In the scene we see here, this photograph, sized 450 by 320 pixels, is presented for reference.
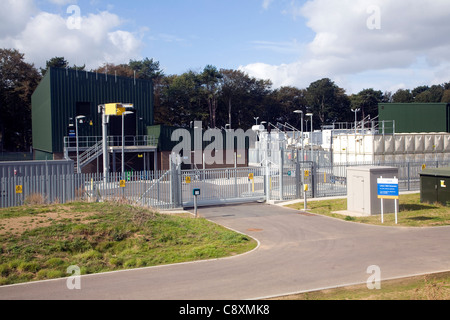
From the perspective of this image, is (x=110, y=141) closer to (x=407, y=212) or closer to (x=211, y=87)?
(x=407, y=212)

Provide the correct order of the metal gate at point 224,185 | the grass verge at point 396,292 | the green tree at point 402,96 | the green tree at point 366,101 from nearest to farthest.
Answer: the grass verge at point 396,292
the metal gate at point 224,185
the green tree at point 366,101
the green tree at point 402,96

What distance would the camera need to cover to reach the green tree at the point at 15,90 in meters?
66.2

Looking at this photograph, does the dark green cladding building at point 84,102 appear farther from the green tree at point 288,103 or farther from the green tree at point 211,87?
the green tree at point 288,103

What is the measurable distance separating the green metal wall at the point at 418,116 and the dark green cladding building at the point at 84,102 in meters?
25.7

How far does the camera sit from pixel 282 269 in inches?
433

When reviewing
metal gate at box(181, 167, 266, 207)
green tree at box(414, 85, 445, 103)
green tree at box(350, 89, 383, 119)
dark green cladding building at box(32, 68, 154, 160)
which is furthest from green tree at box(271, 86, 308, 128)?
metal gate at box(181, 167, 266, 207)

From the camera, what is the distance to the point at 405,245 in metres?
13.5

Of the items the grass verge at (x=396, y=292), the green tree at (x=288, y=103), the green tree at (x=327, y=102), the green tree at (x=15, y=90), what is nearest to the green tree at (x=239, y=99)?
the green tree at (x=288, y=103)

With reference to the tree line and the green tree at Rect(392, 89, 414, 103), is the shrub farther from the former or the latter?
the green tree at Rect(392, 89, 414, 103)

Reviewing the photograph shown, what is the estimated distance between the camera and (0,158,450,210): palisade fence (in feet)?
68.7

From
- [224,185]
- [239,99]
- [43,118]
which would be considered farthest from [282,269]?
[239,99]

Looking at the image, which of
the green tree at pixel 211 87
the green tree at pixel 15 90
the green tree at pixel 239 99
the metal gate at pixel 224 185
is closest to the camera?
the metal gate at pixel 224 185

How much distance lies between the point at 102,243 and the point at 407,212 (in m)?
13.7

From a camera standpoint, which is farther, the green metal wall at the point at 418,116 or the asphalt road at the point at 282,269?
the green metal wall at the point at 418,116
